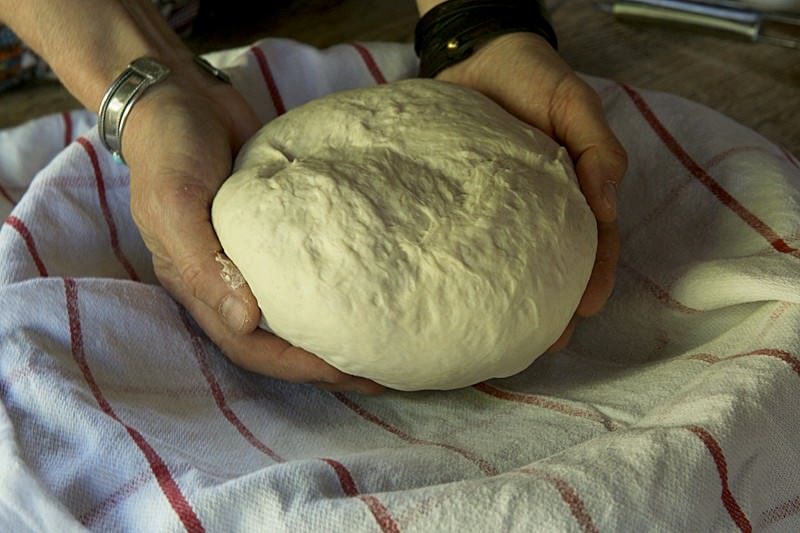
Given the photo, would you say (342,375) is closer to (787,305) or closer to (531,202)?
(531,202)

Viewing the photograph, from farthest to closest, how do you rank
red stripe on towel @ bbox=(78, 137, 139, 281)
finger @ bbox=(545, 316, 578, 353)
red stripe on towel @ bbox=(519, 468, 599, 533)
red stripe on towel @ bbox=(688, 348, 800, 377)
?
red stripe on towel @ bbox=(78, 137, 139, 281), finger @ bbox=(545, 316, 578, 353), red stripe on towel @ bbox=(688, 348, 800, 377), red stripe on towel @ bbox=(519, 468, 599, 533)

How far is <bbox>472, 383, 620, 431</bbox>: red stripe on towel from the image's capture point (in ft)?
2.44

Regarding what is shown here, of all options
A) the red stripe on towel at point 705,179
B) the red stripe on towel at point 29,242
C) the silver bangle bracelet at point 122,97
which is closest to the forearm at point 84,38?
the silver bangle bracelet at point 122,97

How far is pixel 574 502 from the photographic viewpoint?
1.84ft

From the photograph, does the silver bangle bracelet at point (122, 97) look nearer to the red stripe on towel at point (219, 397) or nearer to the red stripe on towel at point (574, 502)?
the red stripe on towel at point (219, 397)

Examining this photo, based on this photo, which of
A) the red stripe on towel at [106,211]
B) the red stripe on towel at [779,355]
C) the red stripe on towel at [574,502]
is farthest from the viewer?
the red stripe on towel at [106,211]

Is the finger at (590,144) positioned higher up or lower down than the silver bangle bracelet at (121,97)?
lower down

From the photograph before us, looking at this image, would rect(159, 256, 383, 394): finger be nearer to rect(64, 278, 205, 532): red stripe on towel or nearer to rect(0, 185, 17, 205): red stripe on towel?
rect(64, 278, 205, 532): red stripe on towel

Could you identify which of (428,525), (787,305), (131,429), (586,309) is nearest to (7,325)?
(131,429)

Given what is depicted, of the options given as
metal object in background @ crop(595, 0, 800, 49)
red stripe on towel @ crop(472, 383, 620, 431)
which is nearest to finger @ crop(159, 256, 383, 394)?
red stripe on towel @ crop(472, 383, 620, 431)

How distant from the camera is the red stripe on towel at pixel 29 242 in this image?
81 centimetres

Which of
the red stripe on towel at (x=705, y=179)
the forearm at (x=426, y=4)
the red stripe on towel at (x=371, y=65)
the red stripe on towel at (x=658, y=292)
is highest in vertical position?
the forearm at (x=426, y=4)

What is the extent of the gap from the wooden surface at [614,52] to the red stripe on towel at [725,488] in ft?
2.14

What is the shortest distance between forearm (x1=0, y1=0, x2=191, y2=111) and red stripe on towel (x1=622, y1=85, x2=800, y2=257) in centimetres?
56
